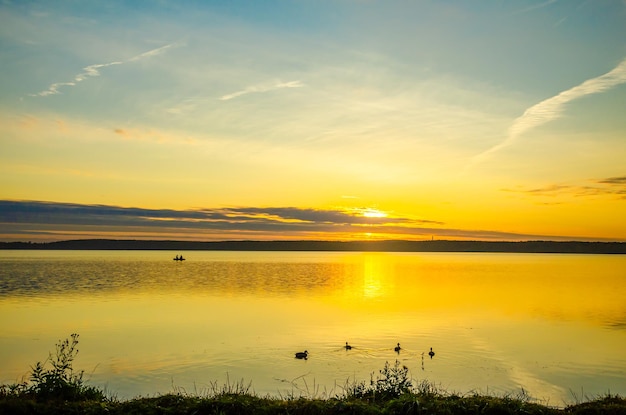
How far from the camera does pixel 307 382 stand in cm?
2028

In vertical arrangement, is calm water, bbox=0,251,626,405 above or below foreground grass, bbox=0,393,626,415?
below

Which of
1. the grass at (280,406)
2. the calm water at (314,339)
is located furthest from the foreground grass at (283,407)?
the calm water at (314,339)

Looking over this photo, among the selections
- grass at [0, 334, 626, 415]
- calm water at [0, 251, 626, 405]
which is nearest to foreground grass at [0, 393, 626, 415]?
grass at [0, 334, 626, 415]

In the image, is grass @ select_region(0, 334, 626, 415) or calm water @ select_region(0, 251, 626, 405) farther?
calm water @ select_region(0, 251, 626, 405)

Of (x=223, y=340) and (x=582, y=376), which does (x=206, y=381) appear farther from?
(x=582, y=376)

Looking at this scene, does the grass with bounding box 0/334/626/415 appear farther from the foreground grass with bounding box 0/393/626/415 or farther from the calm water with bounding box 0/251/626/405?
the calm water with bounding box 0/251/626/405

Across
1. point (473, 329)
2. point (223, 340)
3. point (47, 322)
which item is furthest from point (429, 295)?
point (47, 322)

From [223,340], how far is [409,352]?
10422mm

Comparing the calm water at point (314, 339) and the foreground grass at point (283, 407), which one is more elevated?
the foreground grass at point (283, 407)

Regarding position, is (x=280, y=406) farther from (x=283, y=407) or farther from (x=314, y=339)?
(x=314, y=339)

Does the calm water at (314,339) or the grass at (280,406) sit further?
the calm water at (314,339)

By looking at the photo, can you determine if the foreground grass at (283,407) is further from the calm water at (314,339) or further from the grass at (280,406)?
the calm water at (314,339)

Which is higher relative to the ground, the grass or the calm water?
the grass

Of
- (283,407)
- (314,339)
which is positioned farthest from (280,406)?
(314,339)
